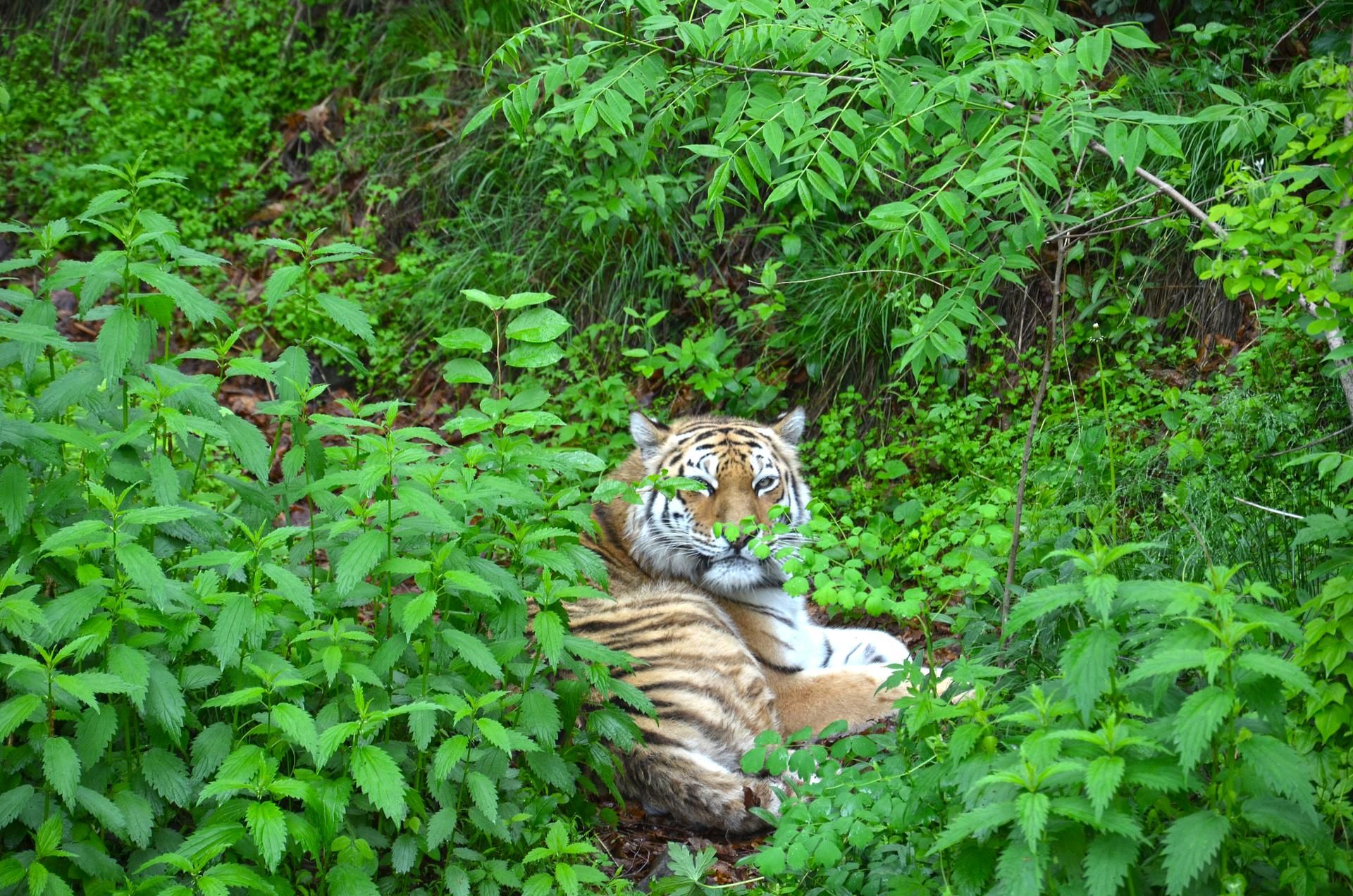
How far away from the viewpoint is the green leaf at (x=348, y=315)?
318 cm

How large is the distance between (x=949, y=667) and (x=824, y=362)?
3.33 m

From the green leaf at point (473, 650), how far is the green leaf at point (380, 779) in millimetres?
305

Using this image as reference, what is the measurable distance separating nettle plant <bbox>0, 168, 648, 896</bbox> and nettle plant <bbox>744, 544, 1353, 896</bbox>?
3.50 feet

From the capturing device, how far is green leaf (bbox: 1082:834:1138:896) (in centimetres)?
225

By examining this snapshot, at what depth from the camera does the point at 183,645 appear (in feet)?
9.87

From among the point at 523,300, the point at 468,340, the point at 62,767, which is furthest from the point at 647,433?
the point at 62,767

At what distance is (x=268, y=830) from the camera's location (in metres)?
2.66

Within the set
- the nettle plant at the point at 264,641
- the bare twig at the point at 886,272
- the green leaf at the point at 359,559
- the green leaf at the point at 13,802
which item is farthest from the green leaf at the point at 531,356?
the green leaf at the point at 13,802

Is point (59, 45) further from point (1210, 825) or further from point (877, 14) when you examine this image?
point (1210, 825)

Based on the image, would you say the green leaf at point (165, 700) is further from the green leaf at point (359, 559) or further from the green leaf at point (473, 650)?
the green leaf at point (473, 650)

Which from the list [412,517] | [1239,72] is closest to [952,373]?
[1239,72]

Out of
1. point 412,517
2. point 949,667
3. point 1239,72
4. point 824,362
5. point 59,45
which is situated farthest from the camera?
point 59,45

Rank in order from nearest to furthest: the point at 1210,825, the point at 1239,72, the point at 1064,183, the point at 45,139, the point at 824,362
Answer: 1. the point at 1210,825
2. the point at 1064,183
3. the point at 1239,72
4. the point at 824,362
5. the point at 45,139

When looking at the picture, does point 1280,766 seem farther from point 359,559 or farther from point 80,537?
point 80,537
